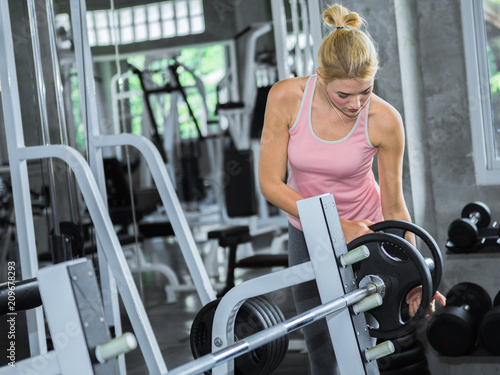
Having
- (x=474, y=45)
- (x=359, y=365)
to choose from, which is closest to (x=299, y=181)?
(x=359, y=365)

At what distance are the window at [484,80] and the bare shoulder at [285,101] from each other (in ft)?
4.27

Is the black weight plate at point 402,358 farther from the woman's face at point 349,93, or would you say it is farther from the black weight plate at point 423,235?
the woman's face at point 349,93

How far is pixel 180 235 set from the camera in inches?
77.4

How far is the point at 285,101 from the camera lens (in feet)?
5.37

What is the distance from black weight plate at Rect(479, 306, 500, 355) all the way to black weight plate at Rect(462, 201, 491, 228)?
508 millimetres

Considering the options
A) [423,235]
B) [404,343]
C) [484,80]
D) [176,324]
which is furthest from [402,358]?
[176,324]

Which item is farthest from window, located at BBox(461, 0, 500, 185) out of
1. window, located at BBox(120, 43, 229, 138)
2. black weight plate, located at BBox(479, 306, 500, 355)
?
window, located at BBox(120, 43, 229, 138)

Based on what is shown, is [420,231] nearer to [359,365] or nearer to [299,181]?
[359,365]

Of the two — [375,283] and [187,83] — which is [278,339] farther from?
[187,83]

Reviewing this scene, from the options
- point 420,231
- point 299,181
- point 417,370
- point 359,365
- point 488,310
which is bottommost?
point 417,370

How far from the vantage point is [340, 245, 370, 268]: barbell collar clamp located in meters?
1.22

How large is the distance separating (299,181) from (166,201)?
0.50 metres

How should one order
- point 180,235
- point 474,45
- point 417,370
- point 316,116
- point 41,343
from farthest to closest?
point 474,45 < point 417,370 < point 41,343 < point 180,235 < point 316,116

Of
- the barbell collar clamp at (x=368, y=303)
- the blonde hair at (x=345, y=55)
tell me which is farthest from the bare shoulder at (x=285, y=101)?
the barbell collar clamp at (x=368, y=303)
